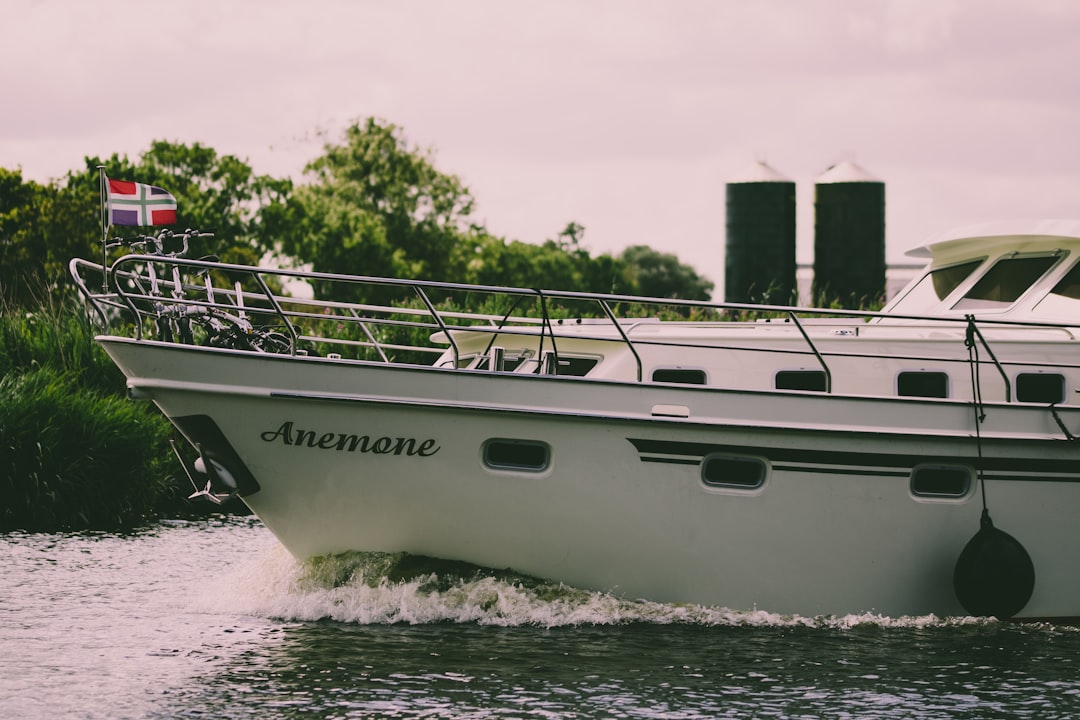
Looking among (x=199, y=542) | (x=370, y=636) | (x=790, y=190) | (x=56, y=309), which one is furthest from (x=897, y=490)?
(x=790, y=190)

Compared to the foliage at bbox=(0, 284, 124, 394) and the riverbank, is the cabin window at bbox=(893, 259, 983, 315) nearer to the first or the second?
the riverbank

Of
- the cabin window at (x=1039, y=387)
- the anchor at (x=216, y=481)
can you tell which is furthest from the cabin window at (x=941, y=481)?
the anchor at (x=216, y=481)

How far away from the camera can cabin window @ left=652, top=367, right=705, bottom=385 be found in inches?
457

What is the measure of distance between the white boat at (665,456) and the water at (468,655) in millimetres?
251

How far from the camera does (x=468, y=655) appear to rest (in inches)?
402

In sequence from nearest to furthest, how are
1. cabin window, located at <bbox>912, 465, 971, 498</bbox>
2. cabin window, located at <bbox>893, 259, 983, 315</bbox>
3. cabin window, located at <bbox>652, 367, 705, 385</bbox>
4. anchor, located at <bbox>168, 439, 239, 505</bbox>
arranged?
anchor, located at <bbox>168, 439, 239, 505</bbox> < cabin window, located at <bbox>912, 465, 971, 498</bbox> < cabin window, located at <bbox>652, 367, 705, 385</bbox> < cabin window, located at <bbox>893, 259, 983, 315</bbox>

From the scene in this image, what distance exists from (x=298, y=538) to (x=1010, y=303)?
6.57 meters

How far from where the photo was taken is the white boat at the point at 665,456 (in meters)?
10.7

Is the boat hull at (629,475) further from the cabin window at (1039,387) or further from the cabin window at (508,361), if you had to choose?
the cabin window at (508,361)

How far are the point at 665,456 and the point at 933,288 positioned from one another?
4.15 meters

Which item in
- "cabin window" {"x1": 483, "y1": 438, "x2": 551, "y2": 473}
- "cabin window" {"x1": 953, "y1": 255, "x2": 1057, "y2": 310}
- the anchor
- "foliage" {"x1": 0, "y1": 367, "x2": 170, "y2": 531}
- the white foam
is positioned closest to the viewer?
"cabin window" {"x1": 483, "y1": 438, "x2": 551, "y2": 473}

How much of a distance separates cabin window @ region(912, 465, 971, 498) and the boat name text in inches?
150

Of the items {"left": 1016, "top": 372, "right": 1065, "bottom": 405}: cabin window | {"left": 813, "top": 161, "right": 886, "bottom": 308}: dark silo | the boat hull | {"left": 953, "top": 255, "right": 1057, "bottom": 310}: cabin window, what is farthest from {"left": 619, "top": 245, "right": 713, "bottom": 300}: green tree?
the boat hull

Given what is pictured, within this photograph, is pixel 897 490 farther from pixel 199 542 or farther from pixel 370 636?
pixel 199 542
